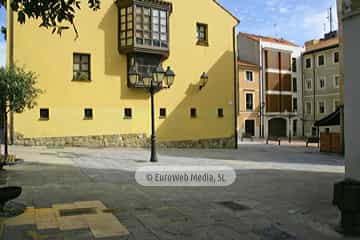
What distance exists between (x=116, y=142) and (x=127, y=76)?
12.8 feet

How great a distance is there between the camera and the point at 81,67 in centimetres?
1814

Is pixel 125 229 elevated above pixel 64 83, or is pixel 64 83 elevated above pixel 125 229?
pixel 64 83

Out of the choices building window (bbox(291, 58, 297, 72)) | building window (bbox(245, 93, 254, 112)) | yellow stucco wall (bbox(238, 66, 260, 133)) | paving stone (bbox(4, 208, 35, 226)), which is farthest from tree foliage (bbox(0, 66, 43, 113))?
building window (bbox(291, 58, 297, 72))

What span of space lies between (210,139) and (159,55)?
6527mm

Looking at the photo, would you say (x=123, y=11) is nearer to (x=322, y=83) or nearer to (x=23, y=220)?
(x=23, y=220)

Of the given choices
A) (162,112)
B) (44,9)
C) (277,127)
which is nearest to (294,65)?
(277,127)

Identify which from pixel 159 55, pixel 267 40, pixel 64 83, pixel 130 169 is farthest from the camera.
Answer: pixel 267 40

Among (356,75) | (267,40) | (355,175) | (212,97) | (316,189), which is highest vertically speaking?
(267,40)

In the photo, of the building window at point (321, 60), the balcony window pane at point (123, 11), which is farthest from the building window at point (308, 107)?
the balcony window pane at point (123, 11)

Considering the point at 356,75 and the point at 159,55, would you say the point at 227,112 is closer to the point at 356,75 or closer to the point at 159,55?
the point at 159,55

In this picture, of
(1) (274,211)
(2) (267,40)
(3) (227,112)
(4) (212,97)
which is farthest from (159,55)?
(2) (267,40)

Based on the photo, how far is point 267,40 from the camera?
43.8 m

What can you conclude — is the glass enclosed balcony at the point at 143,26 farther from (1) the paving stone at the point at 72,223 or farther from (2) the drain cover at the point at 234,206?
(1) the paving stone at the point at 72,223

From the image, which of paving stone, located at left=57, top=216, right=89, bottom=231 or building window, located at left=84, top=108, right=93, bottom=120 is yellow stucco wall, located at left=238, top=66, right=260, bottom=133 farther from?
paving stone, located at left=57, top=216, right=89, bottom=231
